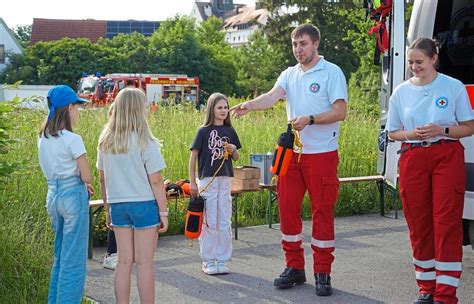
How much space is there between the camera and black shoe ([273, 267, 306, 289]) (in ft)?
25.1

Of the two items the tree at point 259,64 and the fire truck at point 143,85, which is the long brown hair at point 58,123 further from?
the tree at point 259,64

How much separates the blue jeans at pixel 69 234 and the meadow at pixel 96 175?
26.7 inches

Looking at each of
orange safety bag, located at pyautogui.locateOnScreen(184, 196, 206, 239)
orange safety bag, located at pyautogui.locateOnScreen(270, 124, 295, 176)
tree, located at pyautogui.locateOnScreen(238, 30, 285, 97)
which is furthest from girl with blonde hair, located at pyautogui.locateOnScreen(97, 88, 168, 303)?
tree, located at pyautogui.locateOnScreen(238, 30, 285, 97)

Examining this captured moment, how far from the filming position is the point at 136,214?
6.27m

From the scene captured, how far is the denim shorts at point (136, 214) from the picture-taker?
6.27 metres

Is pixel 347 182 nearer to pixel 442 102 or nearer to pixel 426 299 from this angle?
pixel 426 299

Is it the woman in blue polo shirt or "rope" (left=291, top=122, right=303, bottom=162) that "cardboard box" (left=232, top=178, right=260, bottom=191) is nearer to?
"rope" (left=291, top=122, right=303, bottom=162)

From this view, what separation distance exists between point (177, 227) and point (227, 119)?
2456 mm

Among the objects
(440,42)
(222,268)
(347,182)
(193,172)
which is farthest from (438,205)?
(347,182)

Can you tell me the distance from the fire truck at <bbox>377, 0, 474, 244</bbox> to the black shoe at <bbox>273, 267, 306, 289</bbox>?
1310 mm

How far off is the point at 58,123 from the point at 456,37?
3.67 metres

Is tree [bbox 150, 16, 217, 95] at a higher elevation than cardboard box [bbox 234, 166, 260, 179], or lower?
higher

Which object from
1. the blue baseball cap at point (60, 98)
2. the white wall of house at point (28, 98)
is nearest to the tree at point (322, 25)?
the white wall of house at point (28, 98)

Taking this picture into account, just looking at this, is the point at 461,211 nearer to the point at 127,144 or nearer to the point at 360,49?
the point at 127,144
